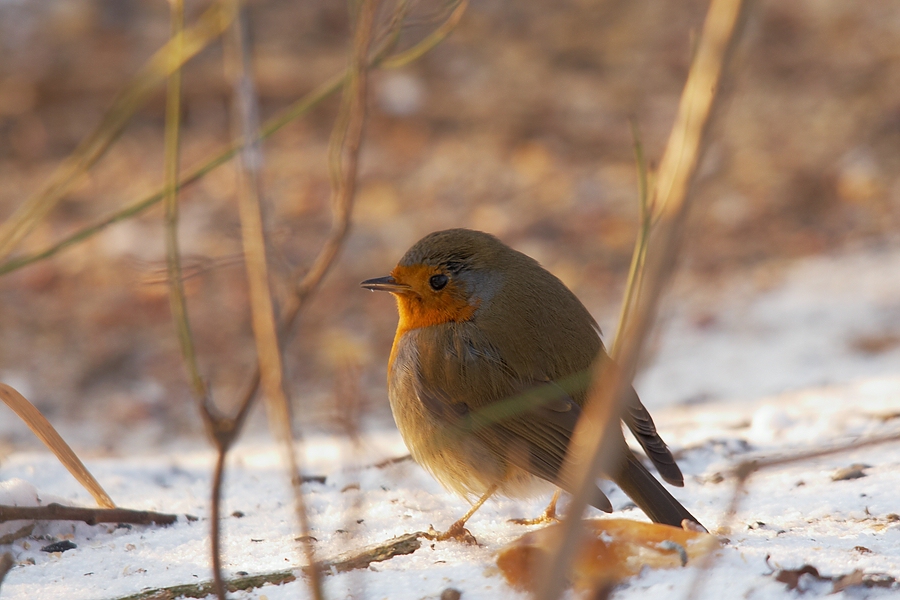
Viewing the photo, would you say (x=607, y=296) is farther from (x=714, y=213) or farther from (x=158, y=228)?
(x=158, y=228)

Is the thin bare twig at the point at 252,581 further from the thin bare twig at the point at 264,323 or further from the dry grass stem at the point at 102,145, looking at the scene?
the dry grass stem at the point at 102,145

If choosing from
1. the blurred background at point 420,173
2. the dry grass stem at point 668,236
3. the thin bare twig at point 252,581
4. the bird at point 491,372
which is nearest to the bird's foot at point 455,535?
the thin bare twig at point 252,581

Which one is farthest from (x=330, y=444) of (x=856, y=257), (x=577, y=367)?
(x=856, y=257)

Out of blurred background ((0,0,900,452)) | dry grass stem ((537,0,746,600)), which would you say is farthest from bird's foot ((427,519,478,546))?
blurred background ((0,0,900,452))

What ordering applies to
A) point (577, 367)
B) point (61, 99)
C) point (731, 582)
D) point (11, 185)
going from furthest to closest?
point (61, 99) < point (11, 185) < point (577, 367) < point (731, 582)

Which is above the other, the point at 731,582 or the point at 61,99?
the point at 61,99

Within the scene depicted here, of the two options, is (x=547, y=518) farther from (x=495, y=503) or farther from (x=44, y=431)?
(x=44, y=431)

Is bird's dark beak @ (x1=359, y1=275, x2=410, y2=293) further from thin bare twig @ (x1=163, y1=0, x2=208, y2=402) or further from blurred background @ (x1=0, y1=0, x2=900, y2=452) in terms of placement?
blurred background @ (x1=0, y1=0, x2=900, y2=452)

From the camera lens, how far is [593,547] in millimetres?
1864

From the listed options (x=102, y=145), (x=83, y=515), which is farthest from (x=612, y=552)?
(x=102, y=145)

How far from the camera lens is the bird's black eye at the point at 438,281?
116 inches

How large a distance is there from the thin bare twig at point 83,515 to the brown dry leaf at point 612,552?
39.7 inches

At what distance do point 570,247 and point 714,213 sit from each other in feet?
3.39

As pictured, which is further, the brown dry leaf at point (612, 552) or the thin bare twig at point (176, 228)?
the brown dry leaf at point (612, 552)
